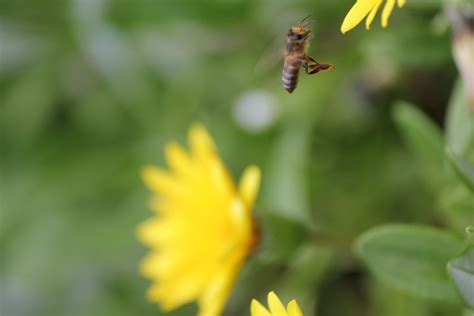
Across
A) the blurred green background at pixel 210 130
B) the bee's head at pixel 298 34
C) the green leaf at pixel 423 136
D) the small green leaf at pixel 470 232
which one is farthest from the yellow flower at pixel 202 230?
the small green leaf at pixel 470 232

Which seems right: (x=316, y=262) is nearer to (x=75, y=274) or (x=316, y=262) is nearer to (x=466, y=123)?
(x=466, y=123)

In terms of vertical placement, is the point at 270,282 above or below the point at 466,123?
above

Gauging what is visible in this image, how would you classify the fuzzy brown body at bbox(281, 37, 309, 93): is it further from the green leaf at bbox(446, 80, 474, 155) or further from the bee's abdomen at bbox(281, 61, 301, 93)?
the green leaf at bbox(446, 80, 474, 155)

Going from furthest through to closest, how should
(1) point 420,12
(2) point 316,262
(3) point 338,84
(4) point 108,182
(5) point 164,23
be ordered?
(4) point 108,182 → (5) point 164,23 → (3) point 338,84 → (2) point 316,262 → (1) point 420,12

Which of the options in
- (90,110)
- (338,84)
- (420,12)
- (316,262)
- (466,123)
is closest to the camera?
(466,123)

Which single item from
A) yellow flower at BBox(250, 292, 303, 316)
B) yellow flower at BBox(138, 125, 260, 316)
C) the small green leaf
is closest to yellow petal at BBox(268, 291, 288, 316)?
yellow flower at BBox(250, 292, 303, 316)

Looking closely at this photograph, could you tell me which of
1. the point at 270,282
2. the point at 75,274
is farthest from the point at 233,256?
the point at 75,274

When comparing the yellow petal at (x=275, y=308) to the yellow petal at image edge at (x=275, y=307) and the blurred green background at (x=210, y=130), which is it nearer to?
the yellow petal at image edge at (x=275, y=307)
